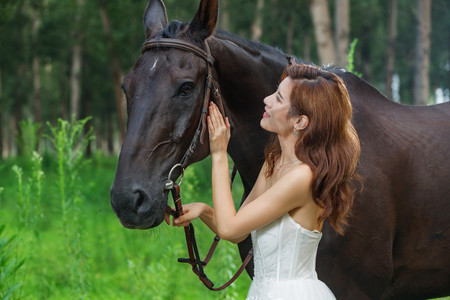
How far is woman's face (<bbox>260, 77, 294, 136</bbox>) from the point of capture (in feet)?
7.27

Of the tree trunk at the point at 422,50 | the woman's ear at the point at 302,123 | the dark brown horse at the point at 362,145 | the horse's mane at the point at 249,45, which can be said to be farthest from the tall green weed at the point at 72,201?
the tree trunk at the point at 422,50

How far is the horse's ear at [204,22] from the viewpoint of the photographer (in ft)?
8.30

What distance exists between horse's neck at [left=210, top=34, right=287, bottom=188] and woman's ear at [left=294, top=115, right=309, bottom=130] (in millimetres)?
608

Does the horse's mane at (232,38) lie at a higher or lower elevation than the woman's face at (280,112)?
higher

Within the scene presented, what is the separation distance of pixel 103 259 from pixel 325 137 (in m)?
5.07

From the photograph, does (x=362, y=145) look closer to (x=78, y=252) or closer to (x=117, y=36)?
(x=78, y=252)

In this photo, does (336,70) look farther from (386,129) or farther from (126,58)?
(126,58)

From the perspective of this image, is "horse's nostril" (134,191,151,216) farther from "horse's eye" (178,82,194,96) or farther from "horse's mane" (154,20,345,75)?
"horse's mane" (154,20,345,75)

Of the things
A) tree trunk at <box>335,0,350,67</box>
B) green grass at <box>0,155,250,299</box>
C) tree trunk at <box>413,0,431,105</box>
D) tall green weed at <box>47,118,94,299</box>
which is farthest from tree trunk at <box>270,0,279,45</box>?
tall green weed at <box>47,118,94,299</box>

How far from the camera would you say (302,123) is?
7.11 feet

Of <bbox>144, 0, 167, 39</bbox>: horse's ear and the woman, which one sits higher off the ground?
<bbox>144, 0, 167, 39</bbox>: horse's ear

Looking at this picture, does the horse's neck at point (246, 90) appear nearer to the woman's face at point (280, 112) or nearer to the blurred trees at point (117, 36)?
the woman's face at point (280, 112)

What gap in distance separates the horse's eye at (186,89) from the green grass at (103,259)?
0.70 m

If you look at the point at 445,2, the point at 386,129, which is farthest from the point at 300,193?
the point at 445,2
